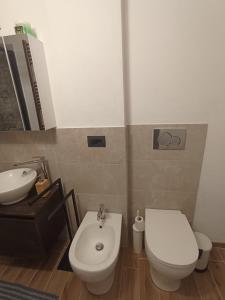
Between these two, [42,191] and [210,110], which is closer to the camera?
[210,110]

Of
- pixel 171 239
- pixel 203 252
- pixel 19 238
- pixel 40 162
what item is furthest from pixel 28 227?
pixel 203 252

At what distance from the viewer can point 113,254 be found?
1065mm

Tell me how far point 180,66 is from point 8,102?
1219 millimetres

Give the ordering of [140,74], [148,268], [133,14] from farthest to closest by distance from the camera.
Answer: [148,268] < [140,74] < [133,14]

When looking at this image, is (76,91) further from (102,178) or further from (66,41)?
(102,178)

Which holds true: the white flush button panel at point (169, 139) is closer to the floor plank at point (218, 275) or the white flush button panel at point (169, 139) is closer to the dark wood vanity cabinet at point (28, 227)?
the dark wood vanity cabinet at point (28, 227)

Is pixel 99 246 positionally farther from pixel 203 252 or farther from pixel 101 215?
pixel 203 252

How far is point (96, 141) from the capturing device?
1252 mm

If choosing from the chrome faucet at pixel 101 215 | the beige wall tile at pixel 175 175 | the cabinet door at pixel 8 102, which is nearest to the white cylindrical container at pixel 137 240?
the chrome faucet at pixel 101 215

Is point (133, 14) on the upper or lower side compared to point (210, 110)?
upper

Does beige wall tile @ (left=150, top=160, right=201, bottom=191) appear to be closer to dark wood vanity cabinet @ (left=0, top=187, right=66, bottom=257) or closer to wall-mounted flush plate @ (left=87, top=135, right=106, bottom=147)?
wall-mounted flush plate @ (left=87, top=135, right=106, bottom=147)

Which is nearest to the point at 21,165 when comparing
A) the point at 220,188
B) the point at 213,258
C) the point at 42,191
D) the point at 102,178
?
the point at 42,191

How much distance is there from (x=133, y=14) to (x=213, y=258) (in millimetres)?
1976

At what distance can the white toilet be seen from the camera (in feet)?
3.30
